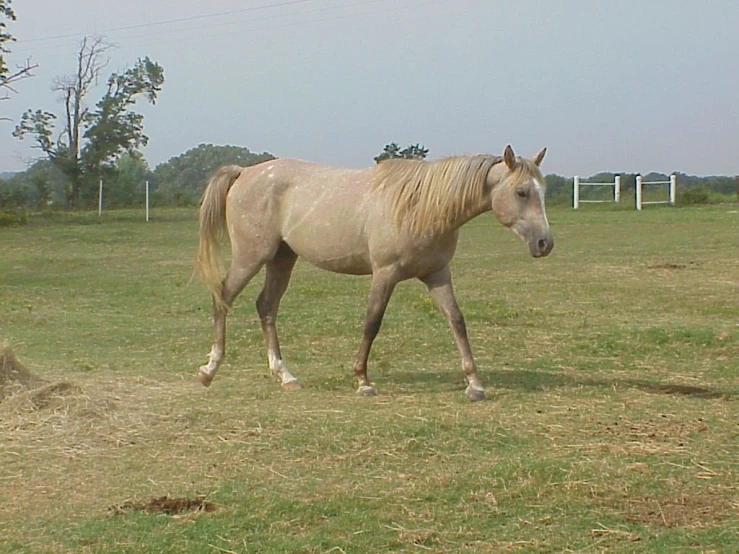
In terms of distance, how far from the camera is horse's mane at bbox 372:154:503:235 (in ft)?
22.5

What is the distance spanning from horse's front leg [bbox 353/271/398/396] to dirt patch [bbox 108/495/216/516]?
251 centimetres

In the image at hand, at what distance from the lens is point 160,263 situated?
18.4 meters

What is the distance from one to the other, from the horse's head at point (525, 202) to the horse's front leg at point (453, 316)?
28.5 inches

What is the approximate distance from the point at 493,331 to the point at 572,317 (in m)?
1.22

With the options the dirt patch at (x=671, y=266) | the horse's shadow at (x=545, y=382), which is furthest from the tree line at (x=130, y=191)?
the horse's shadow at (x=545, y=382)

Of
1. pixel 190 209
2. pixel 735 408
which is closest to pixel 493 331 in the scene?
pixel 735 408

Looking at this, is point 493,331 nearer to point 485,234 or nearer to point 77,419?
point 77,419

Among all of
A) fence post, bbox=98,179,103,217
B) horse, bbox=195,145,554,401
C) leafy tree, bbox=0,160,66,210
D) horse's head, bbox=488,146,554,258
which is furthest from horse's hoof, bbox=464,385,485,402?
leafy tree, bbox=0,160,66,210

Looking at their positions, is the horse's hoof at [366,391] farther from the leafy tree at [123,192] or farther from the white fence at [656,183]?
the leafy tree at [123,192]

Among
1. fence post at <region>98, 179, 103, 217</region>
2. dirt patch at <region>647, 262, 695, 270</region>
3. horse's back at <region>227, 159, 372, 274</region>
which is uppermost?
fence post at <region>98, 179, 103, 217</region>

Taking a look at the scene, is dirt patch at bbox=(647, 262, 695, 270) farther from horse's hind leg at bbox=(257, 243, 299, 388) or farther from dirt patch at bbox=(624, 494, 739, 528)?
dirt patch at bbox=(624, 494, 739, 528)

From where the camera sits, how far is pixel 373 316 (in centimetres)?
723

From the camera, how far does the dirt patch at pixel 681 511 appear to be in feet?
14.2

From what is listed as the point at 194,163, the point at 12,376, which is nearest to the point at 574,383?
the point at 12,376
